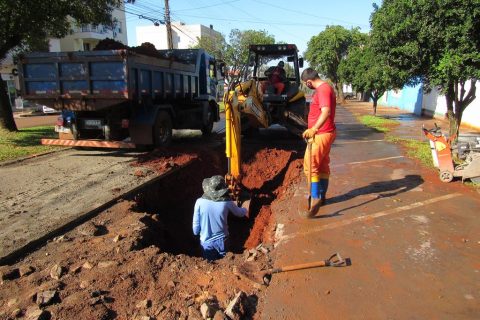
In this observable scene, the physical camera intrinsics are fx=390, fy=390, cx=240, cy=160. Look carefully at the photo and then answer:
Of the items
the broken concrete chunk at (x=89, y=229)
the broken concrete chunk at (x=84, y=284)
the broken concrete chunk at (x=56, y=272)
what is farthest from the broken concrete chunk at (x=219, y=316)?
the broken concrete chunk at (x=89, y=229)

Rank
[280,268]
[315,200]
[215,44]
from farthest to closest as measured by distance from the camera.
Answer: [215,44], [315,200], [280,268]

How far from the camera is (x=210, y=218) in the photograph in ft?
16.4

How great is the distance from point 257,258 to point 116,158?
625cm

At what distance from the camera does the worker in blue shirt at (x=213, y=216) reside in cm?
496

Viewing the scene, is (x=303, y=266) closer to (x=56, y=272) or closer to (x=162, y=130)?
(x=56, y=272)

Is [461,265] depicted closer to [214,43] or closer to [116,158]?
[116,158]

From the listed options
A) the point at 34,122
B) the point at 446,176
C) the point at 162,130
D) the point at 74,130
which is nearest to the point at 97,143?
the point at 74,130

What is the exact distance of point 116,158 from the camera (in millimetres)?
9531

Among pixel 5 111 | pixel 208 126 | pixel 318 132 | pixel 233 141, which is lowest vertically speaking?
pixel 208 126

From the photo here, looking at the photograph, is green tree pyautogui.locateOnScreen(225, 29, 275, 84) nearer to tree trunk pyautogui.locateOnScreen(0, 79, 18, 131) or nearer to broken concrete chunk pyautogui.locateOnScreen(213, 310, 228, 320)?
tree trunk pyautogui.locateOnScreen(0, 79, 18, 131)

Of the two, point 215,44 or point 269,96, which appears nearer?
point 269,96

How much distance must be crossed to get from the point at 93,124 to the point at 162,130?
1.72 m

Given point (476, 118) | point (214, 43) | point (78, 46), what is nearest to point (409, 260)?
point (476, 118)

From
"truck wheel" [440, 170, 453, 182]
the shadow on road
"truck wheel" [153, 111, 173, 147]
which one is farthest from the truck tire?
"truck wheel" [440, 170, 453, 182]
